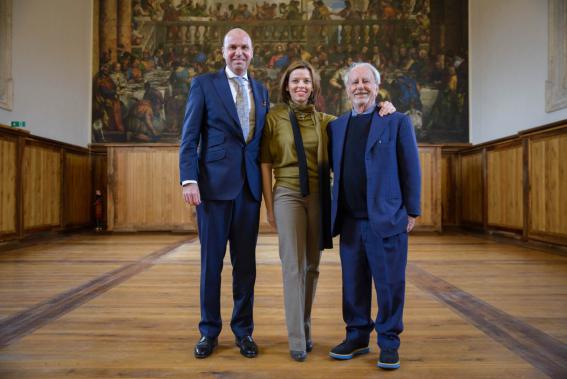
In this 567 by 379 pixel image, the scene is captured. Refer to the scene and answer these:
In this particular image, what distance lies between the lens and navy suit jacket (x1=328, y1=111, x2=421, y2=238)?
7.63 ft

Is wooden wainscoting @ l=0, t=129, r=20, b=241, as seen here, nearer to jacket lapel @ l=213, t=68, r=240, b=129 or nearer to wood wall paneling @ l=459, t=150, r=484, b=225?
jacket lapel @ l=213, t=68, r=240, b=129

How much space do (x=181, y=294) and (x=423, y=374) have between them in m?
2.30

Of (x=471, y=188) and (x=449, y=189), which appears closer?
(x=471, y=188)

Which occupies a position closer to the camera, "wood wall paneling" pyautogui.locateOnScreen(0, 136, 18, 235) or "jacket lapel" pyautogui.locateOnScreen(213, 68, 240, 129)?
"jacket lapel" pyautogui.locateOnScreen(213, 68, 240, 129)

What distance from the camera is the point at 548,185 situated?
6.70 meters

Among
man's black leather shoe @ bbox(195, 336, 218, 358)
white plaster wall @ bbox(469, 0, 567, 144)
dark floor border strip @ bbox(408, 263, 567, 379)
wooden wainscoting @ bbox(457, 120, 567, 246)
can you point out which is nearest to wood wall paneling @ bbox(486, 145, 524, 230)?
wooden wainscoting @ bbox(457, 120, 567, 246)

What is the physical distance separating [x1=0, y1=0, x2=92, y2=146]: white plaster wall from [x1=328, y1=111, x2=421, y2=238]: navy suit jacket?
25.7 feet

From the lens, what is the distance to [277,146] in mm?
2527

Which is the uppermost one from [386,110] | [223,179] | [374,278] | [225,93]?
[225,93]

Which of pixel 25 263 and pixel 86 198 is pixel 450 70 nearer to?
pixel 86 198

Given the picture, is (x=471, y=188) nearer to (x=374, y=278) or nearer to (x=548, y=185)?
(x=548, y=185)

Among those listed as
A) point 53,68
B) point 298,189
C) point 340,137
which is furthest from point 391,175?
point 53,68

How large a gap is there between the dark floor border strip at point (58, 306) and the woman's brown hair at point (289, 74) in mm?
2119

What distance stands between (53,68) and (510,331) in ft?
33.1
